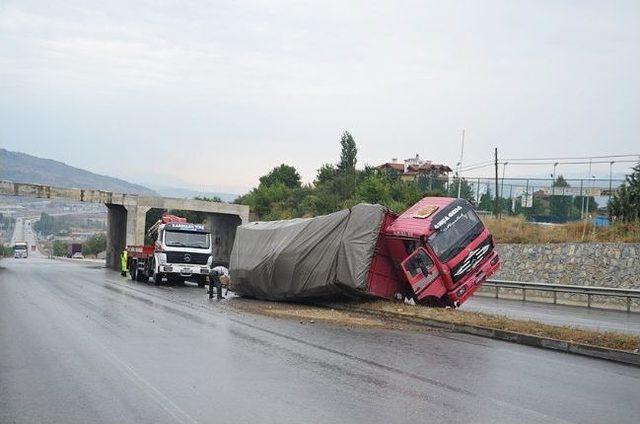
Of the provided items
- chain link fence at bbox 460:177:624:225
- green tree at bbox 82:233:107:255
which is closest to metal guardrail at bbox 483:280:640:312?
chain link fence at bbox 460:177:624:225

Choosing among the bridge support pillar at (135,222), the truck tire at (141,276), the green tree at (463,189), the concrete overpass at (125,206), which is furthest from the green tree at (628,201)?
the bridge support pillar at (135,222)

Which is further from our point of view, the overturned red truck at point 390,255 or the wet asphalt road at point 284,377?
the overturned red truck at point 390,255

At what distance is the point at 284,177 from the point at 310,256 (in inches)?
2942

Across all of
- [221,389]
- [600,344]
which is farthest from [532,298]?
[221,389]

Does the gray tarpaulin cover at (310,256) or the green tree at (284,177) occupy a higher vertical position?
the green tree at (284,177)

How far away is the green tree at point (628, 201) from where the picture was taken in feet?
125

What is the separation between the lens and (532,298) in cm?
3359

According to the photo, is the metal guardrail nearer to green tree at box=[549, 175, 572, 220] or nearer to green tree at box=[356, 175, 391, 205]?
green tree at box=[549, 175, 572, 220]

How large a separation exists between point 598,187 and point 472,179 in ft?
33.5

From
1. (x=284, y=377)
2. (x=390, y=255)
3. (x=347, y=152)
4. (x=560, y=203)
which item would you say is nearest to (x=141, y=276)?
(x=390, y=255)

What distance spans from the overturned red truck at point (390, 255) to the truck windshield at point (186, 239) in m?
11.7

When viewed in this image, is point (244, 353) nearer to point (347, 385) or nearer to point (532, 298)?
point (347, 385)

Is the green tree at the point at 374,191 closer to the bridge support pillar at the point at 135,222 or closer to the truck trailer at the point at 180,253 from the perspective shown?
the bridge support pillar at the point at 135,222

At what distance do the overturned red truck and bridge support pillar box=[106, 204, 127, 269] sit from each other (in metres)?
44.4
